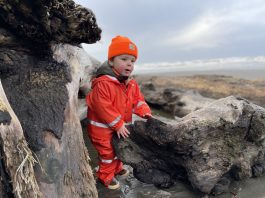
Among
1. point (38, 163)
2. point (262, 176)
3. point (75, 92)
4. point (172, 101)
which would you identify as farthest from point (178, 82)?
point (38, 163)

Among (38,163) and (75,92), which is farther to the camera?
(75,92)

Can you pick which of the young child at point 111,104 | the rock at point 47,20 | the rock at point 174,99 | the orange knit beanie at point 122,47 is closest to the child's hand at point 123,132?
the young child at point 111,104

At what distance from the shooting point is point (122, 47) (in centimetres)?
484

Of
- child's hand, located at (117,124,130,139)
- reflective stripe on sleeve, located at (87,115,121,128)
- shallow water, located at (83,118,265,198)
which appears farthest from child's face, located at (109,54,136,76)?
shallow water, located at (83,118,265,198)

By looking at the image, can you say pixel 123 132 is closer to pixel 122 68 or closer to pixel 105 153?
pixel 105 153

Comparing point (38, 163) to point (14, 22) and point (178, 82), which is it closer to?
point (14, 22)

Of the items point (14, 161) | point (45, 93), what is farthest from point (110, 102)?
point (14, 161)

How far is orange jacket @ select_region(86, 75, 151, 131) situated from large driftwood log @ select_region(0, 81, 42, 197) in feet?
5.34

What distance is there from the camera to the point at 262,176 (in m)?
4.84

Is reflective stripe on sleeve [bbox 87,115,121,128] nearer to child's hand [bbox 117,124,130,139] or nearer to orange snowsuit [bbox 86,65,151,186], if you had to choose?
orange snowsuit [bbox 86,65,151,186]

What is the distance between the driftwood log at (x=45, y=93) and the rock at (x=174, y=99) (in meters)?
5.53

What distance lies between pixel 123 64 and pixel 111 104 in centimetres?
54

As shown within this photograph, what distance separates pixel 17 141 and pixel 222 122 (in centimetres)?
243

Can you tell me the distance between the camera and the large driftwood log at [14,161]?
2916 millimetres
